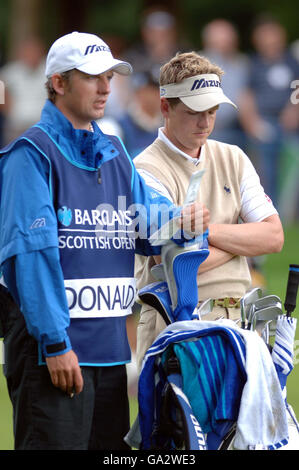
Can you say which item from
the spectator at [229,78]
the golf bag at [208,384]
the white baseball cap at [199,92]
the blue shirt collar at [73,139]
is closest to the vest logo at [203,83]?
the white baseball cap at [199,92]

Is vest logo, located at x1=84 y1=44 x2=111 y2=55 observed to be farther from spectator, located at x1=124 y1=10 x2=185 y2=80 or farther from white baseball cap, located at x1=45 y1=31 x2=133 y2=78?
spectator, located at x1=124 y1=10 x2=185 y2=80

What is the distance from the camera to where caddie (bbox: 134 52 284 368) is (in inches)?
167

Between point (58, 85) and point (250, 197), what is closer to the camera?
point (58, 85)

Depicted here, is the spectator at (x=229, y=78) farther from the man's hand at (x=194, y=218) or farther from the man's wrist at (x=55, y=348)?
the man's wrist at (x=55, y=348)

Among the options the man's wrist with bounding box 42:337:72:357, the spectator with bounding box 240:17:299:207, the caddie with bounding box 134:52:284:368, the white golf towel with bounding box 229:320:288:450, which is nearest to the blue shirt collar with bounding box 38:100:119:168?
the caddie with bounding box 134:52:284:368

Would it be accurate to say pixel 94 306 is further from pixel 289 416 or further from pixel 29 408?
pixel 289 416

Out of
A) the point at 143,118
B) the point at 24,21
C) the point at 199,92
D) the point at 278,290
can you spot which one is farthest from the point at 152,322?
the point at 24,21

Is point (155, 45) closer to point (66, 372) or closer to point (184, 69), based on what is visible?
point (184, 69)

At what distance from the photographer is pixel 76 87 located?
12.4 ft

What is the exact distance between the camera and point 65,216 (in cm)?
369

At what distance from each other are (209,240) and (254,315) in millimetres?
390

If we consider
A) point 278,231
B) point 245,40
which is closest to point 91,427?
point 278,231

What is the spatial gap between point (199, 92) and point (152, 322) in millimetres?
1020

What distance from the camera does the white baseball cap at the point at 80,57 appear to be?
3766 mm
